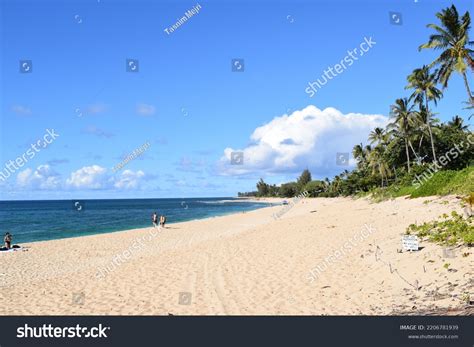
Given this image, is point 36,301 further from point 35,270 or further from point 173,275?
point 35,270

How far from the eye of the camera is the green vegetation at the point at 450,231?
11.0 m

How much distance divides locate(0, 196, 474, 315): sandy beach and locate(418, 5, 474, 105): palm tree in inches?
445

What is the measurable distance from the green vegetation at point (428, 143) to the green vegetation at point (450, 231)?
20.1ft

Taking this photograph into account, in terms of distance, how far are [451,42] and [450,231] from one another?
769 inches

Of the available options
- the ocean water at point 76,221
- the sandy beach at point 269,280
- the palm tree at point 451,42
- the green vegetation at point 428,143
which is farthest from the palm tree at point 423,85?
the ocean water at point 76,221

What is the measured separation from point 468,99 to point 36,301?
29297 millimetres

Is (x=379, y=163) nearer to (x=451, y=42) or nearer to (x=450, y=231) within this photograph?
(x=451, y=42)

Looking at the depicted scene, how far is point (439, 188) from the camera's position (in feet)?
78.5

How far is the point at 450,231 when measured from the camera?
11930 mm

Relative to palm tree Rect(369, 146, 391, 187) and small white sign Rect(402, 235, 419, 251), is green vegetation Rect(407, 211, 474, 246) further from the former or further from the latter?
palm tree Rect(369, 146, 391, 187)

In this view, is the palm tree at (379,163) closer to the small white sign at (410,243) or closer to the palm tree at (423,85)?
the palm tree at (423,85)

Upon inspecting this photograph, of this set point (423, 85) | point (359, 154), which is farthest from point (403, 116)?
point (359, 154)

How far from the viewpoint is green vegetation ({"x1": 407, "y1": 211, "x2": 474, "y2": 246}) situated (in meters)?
11.0

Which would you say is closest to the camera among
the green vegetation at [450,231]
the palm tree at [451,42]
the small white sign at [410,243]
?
the green vegetation at [450,231]
